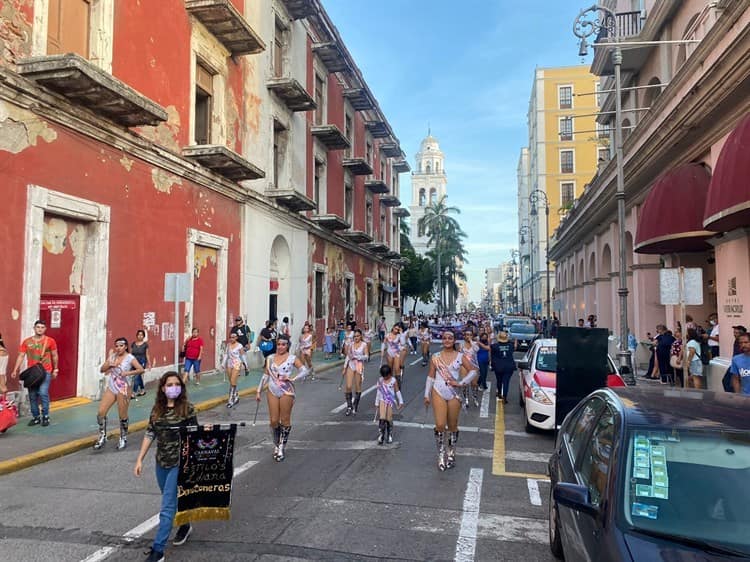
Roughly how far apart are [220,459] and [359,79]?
32490 millimetres

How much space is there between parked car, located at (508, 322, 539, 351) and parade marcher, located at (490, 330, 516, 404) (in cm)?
1378

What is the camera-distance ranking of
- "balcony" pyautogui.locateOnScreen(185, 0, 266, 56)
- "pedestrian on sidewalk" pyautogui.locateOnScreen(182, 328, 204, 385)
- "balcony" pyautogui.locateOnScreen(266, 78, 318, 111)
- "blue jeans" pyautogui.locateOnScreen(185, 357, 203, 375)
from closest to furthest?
"pedestrian on sidewalk" pyautogui.locateOnScreen(182, 328, 204, 385)
"blue jeans" pyautogui.locateOnScreen(185, 357, 203, 375)
"balcony" pyautogui.locateOnScreen(185, 0, 266, 56)
"balcony" pyautogui.locateOnScreen(266, 78, 318, 111)

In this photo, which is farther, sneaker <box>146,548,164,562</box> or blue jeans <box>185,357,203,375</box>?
blue jeans <box>185,357,203,375</box>

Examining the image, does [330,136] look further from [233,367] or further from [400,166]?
[400,166]

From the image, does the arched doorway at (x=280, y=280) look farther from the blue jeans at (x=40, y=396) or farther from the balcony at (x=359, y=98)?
the blue jeans at (x=40, y=396)

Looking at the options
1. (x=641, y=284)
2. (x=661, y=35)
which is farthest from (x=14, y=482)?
(x=661, y=35)

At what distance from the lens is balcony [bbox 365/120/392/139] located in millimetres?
39188

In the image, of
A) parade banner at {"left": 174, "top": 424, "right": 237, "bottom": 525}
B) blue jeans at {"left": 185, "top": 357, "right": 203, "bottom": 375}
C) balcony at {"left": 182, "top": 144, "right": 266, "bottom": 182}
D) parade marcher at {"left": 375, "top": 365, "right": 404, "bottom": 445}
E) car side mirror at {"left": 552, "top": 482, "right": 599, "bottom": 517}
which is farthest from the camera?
balcony at {"left": 182, "top": 144, "right": 266, "bottom": 182}

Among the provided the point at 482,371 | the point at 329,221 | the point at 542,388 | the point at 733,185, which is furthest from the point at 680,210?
the point at 329,221

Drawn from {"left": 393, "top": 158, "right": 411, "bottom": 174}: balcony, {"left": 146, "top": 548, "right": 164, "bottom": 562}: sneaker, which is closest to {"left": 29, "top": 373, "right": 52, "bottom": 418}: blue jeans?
{"left": 146, "top": 548, "right": 164, "bottom": 562}: sneaker

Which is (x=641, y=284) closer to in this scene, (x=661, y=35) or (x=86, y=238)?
(x=661, y=35)

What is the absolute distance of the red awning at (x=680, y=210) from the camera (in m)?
13.5

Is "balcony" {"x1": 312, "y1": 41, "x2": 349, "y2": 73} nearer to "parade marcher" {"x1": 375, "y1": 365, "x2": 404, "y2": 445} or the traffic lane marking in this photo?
"parade marcher" {"x1": 375, "y1": 365, "x2": 404, "y2": 445}

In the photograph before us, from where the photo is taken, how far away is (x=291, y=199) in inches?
921
